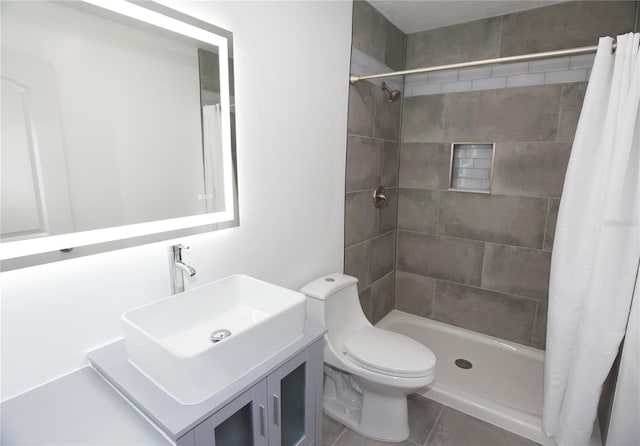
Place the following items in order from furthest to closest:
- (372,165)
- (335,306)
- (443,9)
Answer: (372,165)
(443,9)
(335,306)

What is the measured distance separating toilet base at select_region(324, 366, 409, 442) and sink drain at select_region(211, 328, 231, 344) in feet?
2.88

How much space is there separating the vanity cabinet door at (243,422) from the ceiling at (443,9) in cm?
226

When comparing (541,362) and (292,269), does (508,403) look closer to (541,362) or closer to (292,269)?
(541,362)

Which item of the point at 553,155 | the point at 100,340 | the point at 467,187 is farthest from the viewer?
the point at 467,187

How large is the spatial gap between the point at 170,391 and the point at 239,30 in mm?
1316

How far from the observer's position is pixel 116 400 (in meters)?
0.97

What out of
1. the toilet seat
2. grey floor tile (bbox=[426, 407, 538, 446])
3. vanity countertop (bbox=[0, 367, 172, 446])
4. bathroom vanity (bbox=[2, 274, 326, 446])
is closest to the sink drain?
bathroom vanity (bbox=[2, 274, 326, 446])

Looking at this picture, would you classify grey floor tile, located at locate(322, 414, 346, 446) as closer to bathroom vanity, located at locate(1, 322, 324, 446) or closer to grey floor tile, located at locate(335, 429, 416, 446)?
grey floor tile, located at locate(335, 429, 416, 446)

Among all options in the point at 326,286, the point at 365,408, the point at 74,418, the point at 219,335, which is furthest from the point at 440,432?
the point at 74,418

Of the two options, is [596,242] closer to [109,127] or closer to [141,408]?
[141,408]

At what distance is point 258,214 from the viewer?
1.60 meters

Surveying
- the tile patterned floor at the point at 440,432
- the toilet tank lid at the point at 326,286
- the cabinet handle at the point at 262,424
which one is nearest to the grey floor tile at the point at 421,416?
the tile patterned floor at the point at 440,432

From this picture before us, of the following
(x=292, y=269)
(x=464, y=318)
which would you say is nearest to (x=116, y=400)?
(x=292, y=269)

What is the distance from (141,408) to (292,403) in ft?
1.89
